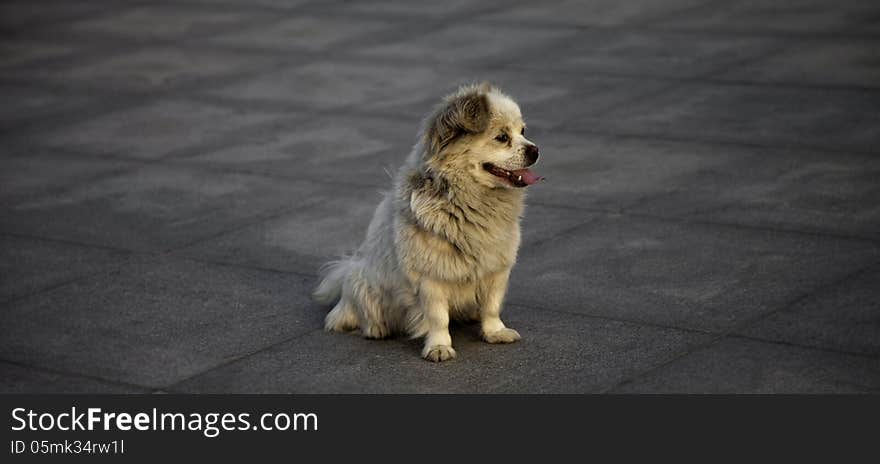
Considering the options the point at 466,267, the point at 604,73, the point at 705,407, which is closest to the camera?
the point at 705,407

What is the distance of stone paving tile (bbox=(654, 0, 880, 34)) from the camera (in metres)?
16.1

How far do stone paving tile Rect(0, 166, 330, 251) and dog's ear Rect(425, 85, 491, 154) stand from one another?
10.8 feet

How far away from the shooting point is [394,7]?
19188 millimetres

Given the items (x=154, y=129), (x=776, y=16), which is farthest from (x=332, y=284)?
(x=776, y=16)

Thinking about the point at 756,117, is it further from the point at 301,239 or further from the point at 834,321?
the point at 834,321

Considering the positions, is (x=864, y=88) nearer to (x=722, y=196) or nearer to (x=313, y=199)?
(x=722, y=196)

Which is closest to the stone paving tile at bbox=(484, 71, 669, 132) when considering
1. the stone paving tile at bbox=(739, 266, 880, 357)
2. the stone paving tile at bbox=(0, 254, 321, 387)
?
the stone paving tile at bbox=(0, 254, 321, 387)

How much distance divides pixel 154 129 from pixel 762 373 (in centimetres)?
797

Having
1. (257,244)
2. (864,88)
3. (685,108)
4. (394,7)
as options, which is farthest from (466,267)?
(394,7)

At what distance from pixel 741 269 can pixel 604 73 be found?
241 inches

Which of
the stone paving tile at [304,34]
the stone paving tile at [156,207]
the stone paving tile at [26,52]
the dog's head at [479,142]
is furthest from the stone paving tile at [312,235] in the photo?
the stone paving tile at [26,52]

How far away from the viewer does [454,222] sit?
296 inches

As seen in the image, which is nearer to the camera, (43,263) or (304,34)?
(43,263)

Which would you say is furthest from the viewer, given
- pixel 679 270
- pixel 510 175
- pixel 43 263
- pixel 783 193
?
pixel 783 193
